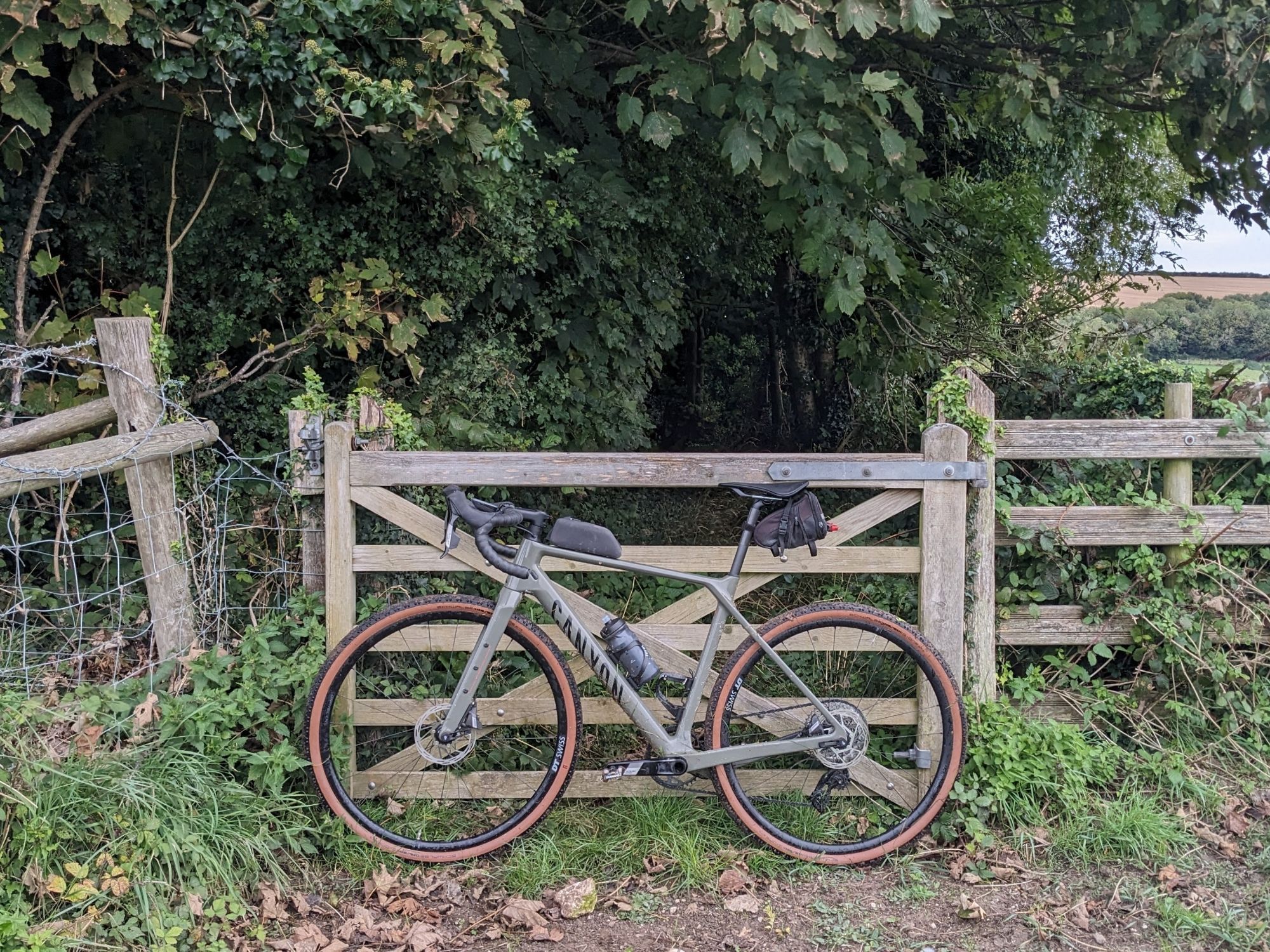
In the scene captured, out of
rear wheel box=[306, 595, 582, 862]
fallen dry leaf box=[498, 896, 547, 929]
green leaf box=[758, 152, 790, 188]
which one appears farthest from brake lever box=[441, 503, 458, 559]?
green leaf box=[758, 152, 790, 188]

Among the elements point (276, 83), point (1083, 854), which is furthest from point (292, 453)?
point (1083, 854)

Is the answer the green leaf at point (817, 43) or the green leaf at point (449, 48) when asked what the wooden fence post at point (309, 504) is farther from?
the green leaf at point (817, 43)

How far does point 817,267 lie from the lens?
13.8 ft

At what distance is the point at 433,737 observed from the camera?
336 cm

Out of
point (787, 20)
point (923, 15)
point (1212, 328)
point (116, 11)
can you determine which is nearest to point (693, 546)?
point (787, 20)

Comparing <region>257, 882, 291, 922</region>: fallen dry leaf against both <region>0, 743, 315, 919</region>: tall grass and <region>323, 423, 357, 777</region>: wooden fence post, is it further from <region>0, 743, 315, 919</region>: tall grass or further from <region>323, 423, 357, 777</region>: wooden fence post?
<region>323, 423, 357, 777</region>: wooden fence post

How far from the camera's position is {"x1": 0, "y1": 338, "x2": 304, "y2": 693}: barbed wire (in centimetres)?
344

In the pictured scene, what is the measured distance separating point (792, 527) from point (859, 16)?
6.34 ft

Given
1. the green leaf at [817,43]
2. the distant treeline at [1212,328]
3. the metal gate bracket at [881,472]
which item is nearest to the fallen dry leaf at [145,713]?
the metal gate bracket at [881,472]

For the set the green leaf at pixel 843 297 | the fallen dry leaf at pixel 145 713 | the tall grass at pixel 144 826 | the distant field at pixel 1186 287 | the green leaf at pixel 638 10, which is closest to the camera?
the tall grass at pixel 144 826

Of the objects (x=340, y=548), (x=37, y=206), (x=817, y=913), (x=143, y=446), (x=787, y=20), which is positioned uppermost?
(x=787, y=20)

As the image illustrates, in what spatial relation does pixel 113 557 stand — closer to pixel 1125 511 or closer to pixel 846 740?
pixel 846 740

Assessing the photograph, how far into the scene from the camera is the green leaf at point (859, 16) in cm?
348

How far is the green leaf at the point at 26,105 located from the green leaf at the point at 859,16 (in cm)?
297
